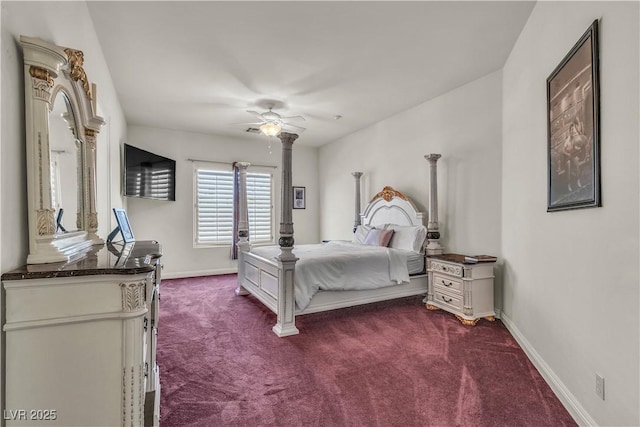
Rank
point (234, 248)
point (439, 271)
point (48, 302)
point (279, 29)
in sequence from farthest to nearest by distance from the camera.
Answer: point (234, 248) → point (439, 271) → point (279, 29) → point (48, 302)

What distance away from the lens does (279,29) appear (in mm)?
2574

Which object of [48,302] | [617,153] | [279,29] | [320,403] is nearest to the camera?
[48,302]

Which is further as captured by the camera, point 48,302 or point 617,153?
point 617,153

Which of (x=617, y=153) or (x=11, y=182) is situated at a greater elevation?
(x=617, y=153)

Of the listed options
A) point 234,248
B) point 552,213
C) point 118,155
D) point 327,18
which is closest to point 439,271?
point 552,213

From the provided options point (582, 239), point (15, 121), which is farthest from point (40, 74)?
point (582, 239)

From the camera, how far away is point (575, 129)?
1.81 meters

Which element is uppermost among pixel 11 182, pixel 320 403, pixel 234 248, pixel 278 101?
pixel 278 101

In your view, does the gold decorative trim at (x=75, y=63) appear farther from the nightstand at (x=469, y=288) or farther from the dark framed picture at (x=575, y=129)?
the nightstand at (x=469, y=288)

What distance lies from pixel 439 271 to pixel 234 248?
3947mm

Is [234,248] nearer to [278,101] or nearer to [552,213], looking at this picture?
[278,101]

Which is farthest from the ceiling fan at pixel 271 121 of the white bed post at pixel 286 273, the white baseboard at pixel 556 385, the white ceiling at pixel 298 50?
the white baseboard at pixel 556 385

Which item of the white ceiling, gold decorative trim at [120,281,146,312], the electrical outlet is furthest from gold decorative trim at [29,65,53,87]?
the electrical outlet

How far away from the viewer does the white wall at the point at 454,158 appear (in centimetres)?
343
